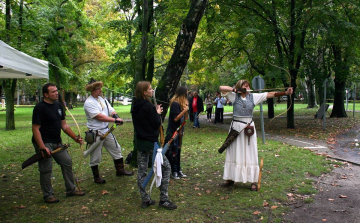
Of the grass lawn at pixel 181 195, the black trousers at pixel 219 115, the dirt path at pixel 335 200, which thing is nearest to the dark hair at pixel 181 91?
the grass lawn at pixel 181 195

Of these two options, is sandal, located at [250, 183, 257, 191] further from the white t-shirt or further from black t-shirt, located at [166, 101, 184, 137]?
the white t-shirt

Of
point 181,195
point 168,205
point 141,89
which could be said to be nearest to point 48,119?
point 141,89

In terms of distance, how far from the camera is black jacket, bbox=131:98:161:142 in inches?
195

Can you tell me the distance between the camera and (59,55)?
27.1 m

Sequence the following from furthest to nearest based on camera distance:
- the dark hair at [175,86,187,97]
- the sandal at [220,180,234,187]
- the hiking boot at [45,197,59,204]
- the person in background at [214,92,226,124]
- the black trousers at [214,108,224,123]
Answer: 1. the black trousers at [214,108,224,123]
2. the person in background at [214,92,226,124]
3. the dark hair at [175,86,187,97]
4. the sandal at [220,180,234,187]
5. the hiking boot at [45,197,59,204]

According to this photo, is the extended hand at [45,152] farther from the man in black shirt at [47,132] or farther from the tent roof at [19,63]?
the tent roof at [19,63]

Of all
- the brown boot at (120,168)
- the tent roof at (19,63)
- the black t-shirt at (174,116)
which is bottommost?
the brown boot at (120,168)

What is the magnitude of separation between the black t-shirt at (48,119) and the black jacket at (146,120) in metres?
1.35

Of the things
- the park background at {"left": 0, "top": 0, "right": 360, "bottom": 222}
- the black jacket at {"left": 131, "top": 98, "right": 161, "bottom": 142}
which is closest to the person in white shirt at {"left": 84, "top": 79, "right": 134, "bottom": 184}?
the park background at {"left": 0, "top": 0, "right": 360, "bottom": 222}

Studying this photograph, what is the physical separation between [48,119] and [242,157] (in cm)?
339

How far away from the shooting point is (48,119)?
17.4 ft

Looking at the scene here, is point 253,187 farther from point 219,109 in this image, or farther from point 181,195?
point 219,109

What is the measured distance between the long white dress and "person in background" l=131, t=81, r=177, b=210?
152cm

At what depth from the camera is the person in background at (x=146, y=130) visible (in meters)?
4.97
